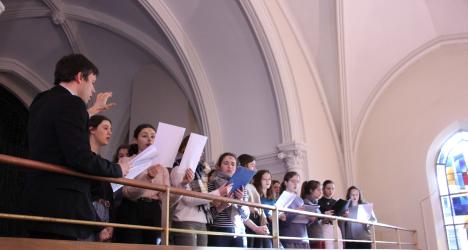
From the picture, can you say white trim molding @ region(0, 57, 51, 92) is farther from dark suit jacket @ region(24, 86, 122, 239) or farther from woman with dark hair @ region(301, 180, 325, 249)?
dark suit jacket @ region(24, 86, 122, 239)

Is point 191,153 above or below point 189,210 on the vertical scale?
above

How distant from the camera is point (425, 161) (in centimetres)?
1063

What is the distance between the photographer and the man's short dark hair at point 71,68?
2.79 meters

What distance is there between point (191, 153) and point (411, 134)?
8218 millimetres

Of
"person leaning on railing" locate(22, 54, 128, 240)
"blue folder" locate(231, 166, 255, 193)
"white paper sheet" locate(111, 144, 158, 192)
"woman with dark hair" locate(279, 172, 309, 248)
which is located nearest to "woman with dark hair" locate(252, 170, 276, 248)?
"woman with dark hair" locate(279, 172, 309, 248)

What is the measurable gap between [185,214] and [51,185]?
177cm

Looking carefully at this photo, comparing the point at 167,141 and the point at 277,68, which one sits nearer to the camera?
the point at 167,141

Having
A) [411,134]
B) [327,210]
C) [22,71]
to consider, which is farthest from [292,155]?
[22,71]

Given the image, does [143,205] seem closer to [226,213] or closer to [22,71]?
[226,213]

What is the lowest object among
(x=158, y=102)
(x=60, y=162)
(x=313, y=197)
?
(x=60, y=162)

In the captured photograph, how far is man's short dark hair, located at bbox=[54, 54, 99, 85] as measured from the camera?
9.16 feet

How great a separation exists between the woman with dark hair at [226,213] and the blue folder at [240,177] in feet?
0.51

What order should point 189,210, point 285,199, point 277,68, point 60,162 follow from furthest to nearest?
1. point 277,68
2. point 285,199
3. point 189,210
4. point 60,162

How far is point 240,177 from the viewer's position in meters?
4.29
